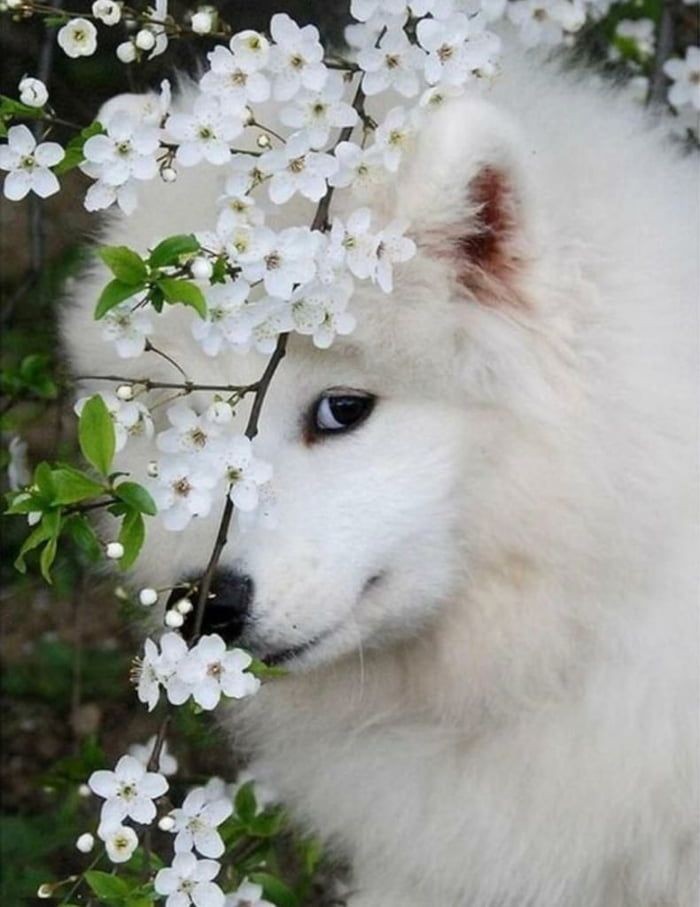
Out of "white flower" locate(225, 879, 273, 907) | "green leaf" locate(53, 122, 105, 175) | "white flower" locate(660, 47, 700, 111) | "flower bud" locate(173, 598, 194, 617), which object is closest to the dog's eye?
"flower bud" locate(173, 598, 194, 617)

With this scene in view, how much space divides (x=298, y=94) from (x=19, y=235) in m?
3.86

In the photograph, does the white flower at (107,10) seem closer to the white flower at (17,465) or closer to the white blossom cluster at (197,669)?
the white blossom cluster at (197,669)

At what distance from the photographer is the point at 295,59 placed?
7.29ft

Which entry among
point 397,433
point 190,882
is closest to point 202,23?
point 397,433

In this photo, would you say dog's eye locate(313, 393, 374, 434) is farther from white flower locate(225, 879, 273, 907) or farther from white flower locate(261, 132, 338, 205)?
white flower locate(225, 879, 273, 907)

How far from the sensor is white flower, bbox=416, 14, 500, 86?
2248mm

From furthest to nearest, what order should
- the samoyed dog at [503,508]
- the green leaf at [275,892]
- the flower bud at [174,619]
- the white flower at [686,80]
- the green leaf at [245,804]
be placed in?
1. the white flower at [686,80]
2. the green leaf at [245,804]
3. the green leaf at [275,892]
4. the samoyed dog at [503,508]
5. the flower bud at [174,619]

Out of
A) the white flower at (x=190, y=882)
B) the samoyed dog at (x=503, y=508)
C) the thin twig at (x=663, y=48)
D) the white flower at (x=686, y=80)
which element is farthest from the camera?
the thin twig at (x=663, y=48)

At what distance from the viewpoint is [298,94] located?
2244 millimetres

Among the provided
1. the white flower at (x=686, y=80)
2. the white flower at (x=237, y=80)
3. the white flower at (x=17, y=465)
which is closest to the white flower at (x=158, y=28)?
the white flower at (x=237, y=80)

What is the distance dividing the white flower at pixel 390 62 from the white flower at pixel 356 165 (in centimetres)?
10

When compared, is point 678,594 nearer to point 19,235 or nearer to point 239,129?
point 239,129

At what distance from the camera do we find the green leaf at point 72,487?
2188mm

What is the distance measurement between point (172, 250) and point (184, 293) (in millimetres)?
60
